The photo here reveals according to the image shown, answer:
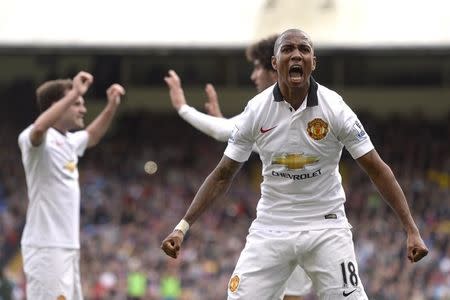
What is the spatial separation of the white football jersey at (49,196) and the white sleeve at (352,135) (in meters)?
2.68

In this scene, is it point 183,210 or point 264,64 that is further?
A: point 183,210

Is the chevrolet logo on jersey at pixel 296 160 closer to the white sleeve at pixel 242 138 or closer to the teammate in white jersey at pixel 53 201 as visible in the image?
the white sleeve at pixel 242 138

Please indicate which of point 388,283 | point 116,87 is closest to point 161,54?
point 388,283

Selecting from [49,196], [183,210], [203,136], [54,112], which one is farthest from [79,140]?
[203,136]

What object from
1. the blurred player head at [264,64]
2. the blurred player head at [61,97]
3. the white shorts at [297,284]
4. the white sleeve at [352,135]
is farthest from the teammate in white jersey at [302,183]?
the blurred player head at [61,97]

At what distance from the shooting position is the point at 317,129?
6457mm

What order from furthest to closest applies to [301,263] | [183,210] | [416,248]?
1. [183,210]
2. [301,263]
3. [416,248]

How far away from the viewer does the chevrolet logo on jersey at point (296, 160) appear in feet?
21.4

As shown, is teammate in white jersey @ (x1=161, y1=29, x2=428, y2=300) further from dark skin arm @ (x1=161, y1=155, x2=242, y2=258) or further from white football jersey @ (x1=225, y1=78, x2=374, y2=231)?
dark skin arm @ (x1=161, y1=155, x2=242, y2=258)

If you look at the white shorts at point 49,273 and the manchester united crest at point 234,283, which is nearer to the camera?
the manchester united crest at point 234,283

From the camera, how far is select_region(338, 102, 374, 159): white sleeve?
640 cm

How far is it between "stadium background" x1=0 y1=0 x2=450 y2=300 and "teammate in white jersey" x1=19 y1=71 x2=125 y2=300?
35.6ft

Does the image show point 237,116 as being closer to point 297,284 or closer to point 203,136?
point 297,284

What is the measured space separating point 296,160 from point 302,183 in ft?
0.51
